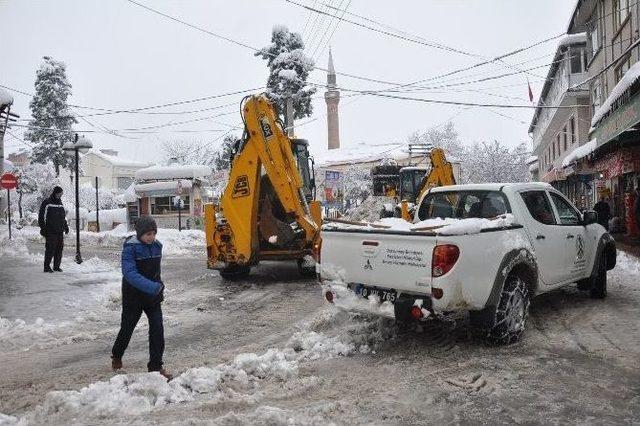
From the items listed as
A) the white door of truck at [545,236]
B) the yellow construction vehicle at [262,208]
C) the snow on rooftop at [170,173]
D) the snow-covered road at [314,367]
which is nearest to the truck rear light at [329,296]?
the snow-covered road at [314,367]

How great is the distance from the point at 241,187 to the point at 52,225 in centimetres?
457

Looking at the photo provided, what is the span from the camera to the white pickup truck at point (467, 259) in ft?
17.2

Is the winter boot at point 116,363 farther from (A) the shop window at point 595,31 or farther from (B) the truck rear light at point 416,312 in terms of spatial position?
(A) the shop window at point 595,31

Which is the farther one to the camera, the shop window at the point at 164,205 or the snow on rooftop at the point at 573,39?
the shop window at the point at 164,205

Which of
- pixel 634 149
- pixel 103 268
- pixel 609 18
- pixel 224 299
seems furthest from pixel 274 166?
pixel 609 18

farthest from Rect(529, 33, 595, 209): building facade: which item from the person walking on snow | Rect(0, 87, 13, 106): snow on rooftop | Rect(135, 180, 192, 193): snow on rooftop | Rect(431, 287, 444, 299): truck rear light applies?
Rect(135, 180, 192, 193): snow on rooftop

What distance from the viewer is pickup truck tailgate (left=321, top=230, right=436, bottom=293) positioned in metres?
5.32

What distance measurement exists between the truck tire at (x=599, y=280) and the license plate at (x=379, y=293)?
12.9ft

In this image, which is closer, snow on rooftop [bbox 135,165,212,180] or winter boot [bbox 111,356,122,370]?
winter boot [bbox 111,356,122,370]

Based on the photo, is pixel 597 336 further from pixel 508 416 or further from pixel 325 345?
pixel 325 345

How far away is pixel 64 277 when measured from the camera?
11.2 meters

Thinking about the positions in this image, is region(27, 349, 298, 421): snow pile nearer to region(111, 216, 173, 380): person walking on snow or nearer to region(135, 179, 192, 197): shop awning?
region(111, 216, 173, 380): person walking on snow

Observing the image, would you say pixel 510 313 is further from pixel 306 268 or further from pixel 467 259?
pixel 306 268

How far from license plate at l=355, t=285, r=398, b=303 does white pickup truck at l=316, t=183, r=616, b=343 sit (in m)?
0.01
